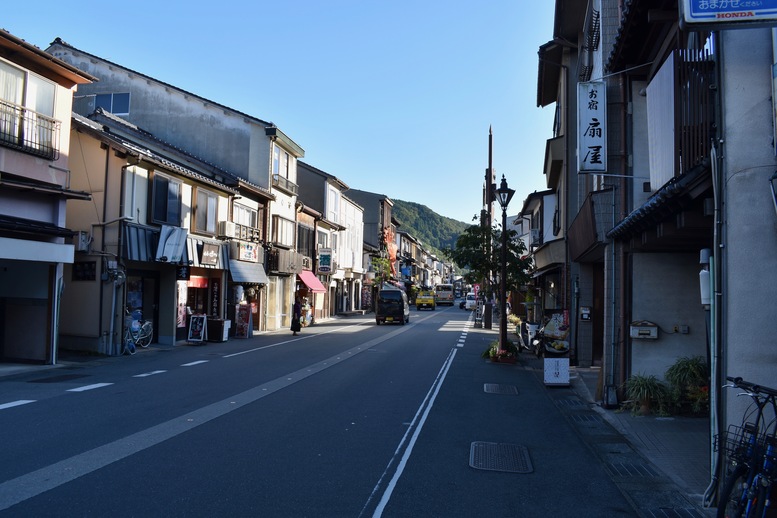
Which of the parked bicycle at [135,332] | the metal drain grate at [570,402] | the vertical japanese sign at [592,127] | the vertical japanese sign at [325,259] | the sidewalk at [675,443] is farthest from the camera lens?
the vertical japanese sign at [325,259]

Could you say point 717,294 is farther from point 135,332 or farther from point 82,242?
point 82,242

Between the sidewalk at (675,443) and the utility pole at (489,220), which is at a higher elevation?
the utility pole at (489,220)

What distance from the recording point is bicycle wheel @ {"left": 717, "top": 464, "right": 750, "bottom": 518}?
4836 millimetres

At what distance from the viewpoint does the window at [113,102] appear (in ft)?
99.6

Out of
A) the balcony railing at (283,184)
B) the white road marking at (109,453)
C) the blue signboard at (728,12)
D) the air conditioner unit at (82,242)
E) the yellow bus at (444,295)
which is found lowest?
the white road marking at (109,453)

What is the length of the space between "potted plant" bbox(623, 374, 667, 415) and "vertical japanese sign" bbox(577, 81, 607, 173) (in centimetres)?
392

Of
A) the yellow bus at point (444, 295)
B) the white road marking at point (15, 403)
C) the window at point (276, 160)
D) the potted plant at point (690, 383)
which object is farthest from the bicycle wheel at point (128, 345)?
the yellow bus at point (444, 295)

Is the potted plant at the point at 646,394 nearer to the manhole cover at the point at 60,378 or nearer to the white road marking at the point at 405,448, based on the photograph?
the white road marking at the point at 405,448

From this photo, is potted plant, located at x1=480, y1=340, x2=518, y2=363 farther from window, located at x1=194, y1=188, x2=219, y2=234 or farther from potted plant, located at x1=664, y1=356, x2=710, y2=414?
window, located at x1=194, y1=188, x2=219, y2=234

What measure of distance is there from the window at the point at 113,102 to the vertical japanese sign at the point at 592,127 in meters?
25.9

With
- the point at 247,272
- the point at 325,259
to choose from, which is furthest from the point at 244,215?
the point at 325,259

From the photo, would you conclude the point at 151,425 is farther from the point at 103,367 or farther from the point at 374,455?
the point at 103,367

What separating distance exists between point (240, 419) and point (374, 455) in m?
2.67

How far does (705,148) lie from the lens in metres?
7.22
